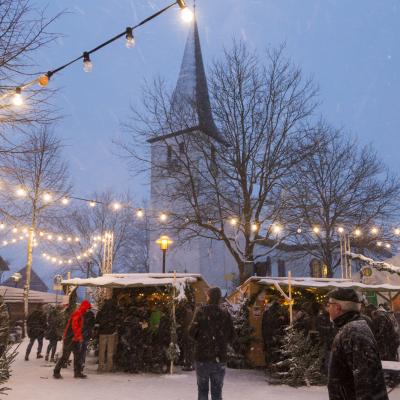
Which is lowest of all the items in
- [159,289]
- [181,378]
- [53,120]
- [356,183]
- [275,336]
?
[181,378]

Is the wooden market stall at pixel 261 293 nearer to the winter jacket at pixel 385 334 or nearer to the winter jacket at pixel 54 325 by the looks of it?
the winter jacket at pixel 385 334

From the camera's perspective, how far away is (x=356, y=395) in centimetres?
265

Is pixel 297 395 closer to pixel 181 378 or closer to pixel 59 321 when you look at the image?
pixel 181 378

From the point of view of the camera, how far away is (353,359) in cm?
273

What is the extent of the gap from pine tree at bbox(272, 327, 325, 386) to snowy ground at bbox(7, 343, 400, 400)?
328 millimetres

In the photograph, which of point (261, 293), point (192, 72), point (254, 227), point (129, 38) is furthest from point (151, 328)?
point (192, 72)

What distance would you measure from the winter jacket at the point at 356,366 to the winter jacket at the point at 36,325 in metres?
12.3

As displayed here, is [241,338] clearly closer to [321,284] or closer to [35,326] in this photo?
[321,284]

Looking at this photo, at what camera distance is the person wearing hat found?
2.62 m

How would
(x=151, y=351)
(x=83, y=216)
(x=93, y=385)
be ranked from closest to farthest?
(x=93, y=385), (x=151, y=351), (x=83, y=216)

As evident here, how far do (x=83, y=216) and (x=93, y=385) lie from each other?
33.9m

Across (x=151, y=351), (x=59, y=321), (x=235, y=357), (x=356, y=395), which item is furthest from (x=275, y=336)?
(x=356, y=395)

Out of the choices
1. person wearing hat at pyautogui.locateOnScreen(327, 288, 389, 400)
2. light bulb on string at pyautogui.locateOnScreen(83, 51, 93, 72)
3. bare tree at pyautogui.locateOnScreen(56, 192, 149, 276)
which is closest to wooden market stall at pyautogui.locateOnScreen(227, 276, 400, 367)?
light bulb on string at pyautogui.locateOnScreen(83, 51, 93, 72)

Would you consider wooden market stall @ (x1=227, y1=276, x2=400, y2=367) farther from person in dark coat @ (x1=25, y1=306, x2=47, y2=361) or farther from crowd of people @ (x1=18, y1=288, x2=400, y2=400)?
person in dark coat @ (x1=25, y1=306, x2=47, y2=361)
